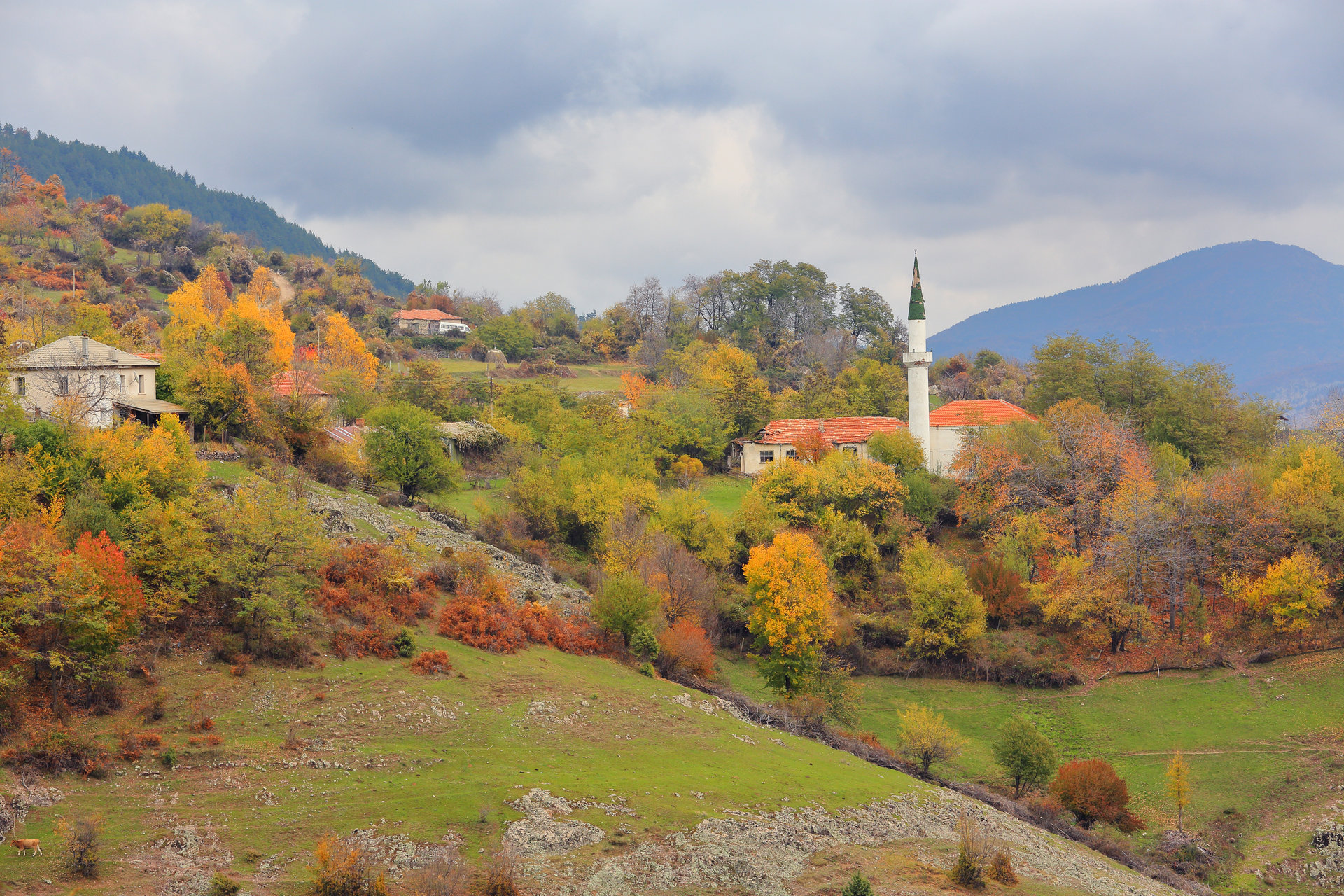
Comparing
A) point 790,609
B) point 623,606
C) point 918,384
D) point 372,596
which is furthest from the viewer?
point 918,384

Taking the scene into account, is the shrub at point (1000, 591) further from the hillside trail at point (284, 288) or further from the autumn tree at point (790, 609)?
the hillside trail at point (284, 288)

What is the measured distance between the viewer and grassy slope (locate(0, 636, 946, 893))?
20.6 meters

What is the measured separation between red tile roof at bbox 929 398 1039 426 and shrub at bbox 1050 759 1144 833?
4127 centimetres

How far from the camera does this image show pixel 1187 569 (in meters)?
54.9

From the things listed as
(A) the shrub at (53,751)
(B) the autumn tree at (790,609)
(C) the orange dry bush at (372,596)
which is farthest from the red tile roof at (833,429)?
(A) the shrub at (53,751)

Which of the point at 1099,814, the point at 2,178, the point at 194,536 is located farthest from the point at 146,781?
the point at 2,178

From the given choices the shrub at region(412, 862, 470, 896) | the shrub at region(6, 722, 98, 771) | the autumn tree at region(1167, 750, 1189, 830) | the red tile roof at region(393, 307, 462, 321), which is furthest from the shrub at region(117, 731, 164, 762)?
the red tile roof at region(393, 307, 462, 321)

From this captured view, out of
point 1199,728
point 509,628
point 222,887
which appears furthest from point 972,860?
A: point 1199,728

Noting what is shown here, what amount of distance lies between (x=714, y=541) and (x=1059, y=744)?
74.1ft

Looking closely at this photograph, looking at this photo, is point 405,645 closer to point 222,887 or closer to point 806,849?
point 222,887

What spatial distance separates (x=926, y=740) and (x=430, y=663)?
20053 millimetres

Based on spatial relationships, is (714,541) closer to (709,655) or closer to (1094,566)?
(709,655)

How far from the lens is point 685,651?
42.1 meters

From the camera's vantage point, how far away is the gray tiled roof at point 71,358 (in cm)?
4625
